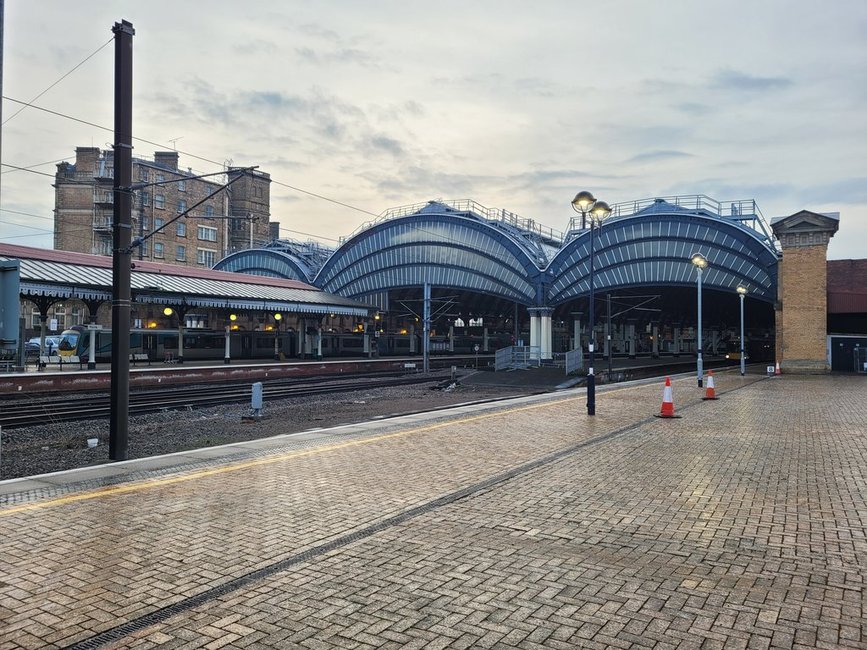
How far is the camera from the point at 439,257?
60.8 meters

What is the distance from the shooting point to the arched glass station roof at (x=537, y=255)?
4762cm

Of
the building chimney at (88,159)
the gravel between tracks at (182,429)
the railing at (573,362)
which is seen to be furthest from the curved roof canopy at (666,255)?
the building chimney at (88,159)

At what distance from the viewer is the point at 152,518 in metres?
7.23

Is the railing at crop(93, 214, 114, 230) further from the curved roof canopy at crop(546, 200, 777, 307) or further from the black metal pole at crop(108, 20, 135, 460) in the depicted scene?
the black metal pole at crop(108, 20, 135, 460)

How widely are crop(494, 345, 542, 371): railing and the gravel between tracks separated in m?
17.3

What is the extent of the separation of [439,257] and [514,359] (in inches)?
680

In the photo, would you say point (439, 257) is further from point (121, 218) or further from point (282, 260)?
point (121, 218)

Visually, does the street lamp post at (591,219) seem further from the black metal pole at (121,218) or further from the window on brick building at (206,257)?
the window on brick building at (206,257)

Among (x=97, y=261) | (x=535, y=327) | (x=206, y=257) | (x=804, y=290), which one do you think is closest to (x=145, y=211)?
(x=206, y=257)

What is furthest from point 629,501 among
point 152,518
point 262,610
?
point 152,518

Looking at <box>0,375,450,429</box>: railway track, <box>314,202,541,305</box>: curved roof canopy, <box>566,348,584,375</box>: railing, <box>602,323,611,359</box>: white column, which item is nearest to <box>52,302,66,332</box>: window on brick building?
<box>314,202,541,305</box>: curved roof canopy

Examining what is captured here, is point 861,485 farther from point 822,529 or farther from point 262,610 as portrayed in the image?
point 262,610

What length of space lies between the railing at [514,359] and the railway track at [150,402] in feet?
45.2

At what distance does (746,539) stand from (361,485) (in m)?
4.94
